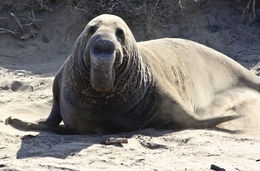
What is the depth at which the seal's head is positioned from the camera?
5051 millimetres

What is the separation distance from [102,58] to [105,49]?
0.10m

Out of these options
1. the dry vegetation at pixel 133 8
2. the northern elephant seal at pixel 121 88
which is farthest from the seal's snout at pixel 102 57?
the dry vegetation at pixel 133 8

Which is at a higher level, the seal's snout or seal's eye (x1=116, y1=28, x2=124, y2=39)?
seal's eye (x1=116, y1=28, x2=124, y2=39)

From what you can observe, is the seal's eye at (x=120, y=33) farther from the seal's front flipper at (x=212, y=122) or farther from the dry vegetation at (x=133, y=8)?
the dry vegetation at (x=133, y=8)

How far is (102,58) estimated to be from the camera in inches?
197

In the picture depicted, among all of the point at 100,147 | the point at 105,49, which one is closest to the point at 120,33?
the point at 105,49

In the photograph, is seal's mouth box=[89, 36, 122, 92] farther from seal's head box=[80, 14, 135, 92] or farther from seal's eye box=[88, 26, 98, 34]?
seal's eye box=[88, 26, 98, 34]

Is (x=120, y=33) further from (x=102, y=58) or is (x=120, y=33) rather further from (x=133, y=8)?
(x=133, y=8)

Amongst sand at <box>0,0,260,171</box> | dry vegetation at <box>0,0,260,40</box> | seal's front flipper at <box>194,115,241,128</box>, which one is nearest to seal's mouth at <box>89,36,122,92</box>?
sand at <box>0,0,260,171</box>

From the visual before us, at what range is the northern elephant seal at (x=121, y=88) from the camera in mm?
5301

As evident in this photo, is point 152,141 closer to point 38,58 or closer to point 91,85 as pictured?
point 91,85

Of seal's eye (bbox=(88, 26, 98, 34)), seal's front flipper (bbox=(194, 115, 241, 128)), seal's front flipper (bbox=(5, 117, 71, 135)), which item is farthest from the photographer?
seal's front flipper (bbox=(194, 115, 241, 128))

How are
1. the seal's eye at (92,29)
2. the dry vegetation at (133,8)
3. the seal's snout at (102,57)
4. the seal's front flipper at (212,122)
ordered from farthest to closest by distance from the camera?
1. the dry vegetation at (133,8)
2. the seal's front flipper at (212,122)
3. the seal's eye at (92,29)
4. the seal's snout at (102,57)

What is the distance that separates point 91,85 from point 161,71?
3.68 feet
